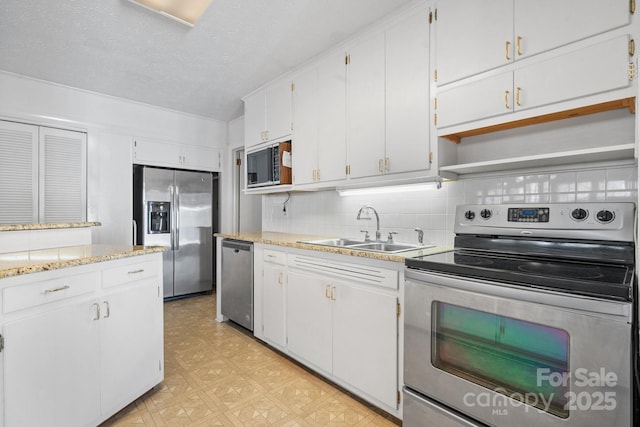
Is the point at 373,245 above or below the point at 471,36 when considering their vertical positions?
below

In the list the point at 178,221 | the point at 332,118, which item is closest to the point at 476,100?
the point at 332,118

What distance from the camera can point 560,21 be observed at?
57.7 inches

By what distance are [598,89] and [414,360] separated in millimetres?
1471

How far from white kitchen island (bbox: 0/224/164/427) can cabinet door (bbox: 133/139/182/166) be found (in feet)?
6.80

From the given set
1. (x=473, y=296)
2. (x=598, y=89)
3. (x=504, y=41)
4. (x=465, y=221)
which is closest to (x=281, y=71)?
(x=504, y=41)

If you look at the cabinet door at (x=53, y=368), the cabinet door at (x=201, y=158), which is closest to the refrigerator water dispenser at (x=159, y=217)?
the cabinet door at (x=201, y=158)

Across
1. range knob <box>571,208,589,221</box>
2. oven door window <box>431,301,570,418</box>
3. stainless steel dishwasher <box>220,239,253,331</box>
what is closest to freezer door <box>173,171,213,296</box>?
stainless steel dishwasher <box>220,239,253,331</box>

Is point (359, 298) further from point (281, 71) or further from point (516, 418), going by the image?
point (281, 71)

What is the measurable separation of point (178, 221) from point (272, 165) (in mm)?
1831

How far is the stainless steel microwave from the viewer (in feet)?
9.91

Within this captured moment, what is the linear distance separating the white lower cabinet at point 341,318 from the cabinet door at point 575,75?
1.08m

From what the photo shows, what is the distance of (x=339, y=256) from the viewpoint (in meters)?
2.03

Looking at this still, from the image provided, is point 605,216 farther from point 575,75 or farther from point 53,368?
point 53,368

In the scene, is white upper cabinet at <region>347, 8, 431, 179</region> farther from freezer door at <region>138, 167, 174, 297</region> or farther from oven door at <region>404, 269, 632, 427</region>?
freezer door at <region>138, 167, 174, 297</region>
